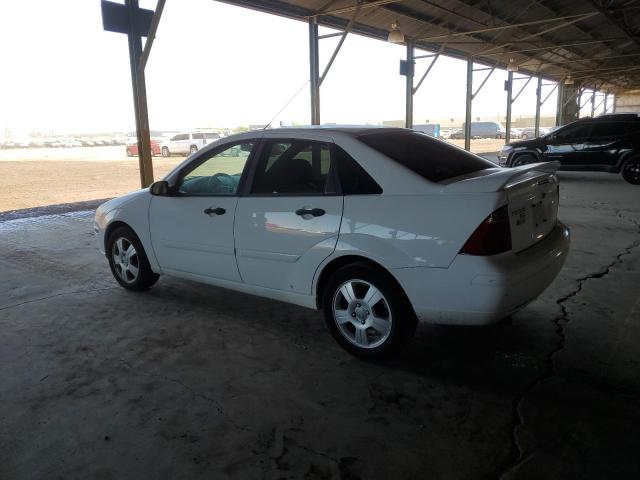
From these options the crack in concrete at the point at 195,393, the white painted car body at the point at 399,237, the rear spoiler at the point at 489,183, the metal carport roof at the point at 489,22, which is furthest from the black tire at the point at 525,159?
the crack in concrete at the point at 195,393

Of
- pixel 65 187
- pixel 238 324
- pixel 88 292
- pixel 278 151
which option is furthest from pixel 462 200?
pixel 65 187

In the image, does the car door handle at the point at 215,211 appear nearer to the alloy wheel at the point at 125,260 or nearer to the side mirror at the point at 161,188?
the side mirror at the point at 161,188

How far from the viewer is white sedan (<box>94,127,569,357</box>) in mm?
2729

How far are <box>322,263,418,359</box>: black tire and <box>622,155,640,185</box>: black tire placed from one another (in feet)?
34.6

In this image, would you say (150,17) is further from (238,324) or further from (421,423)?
(421,423)

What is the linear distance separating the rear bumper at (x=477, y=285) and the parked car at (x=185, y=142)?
24369mm

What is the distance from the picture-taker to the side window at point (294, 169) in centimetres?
333

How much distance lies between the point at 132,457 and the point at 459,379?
1.85 meters

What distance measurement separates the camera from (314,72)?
1348 centimetres

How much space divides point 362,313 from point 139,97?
7805mm

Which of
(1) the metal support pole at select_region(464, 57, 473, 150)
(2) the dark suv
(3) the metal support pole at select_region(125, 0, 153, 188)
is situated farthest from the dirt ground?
(1) the metal support pole at select_region(464, 57, 473, 150)

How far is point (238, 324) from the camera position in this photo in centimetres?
386

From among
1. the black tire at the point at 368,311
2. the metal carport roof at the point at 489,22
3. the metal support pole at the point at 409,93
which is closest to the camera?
the black tire at the point at 368,311

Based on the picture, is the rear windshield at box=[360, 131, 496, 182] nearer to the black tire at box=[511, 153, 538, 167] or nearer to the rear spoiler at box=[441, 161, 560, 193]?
the rear spoiler at box=[441, 161, 560, 193]
